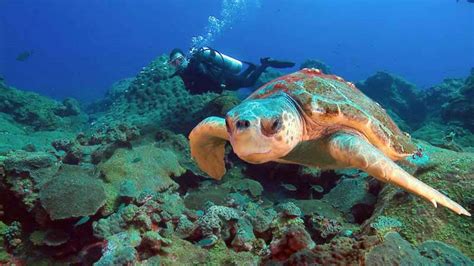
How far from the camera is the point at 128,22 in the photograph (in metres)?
132

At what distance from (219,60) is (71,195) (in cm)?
527

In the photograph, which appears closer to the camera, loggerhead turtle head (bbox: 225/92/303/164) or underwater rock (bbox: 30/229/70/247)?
loggerhead turtle head (bbox: 225/92/303/164)

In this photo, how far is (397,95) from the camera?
52.3 feet

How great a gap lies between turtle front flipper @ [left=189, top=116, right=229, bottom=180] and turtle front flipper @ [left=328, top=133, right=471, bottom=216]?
1.22 metres

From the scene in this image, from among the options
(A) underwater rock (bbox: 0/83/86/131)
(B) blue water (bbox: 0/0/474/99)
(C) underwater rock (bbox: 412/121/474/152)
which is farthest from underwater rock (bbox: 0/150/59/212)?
(B) blue water (bbox: 0/0/474/99)

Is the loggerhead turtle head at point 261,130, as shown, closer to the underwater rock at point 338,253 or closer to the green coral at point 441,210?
the underwater rock at point 338,253

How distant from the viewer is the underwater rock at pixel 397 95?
49.7 feet

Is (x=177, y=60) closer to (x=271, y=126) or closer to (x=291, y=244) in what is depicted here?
(x=271, y=126)

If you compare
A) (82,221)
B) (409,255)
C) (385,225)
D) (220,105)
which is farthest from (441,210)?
(220,105)

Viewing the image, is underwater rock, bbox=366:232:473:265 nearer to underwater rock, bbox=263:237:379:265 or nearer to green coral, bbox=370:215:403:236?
underwater rock, bbox=263:237:379:265

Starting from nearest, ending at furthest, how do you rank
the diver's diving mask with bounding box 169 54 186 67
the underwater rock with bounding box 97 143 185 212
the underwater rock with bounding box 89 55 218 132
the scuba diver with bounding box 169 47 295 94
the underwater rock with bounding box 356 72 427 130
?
the underwater rock with bounding box 97 143 185 212 → the underwater rock with bounding box 89 55 218 132 → the scuba diver with bounding box 169 47 295 94 → the diver's diving mask with bounding box 169 54 186 67 → the underwater rock with bounding box 356 72 427 130

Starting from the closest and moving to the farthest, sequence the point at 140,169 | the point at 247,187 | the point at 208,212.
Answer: the point at 208,212 → the point at 140,169 → the point at 247,187

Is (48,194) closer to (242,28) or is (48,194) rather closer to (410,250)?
(410,250)

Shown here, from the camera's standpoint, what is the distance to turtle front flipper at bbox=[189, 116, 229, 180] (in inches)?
137
